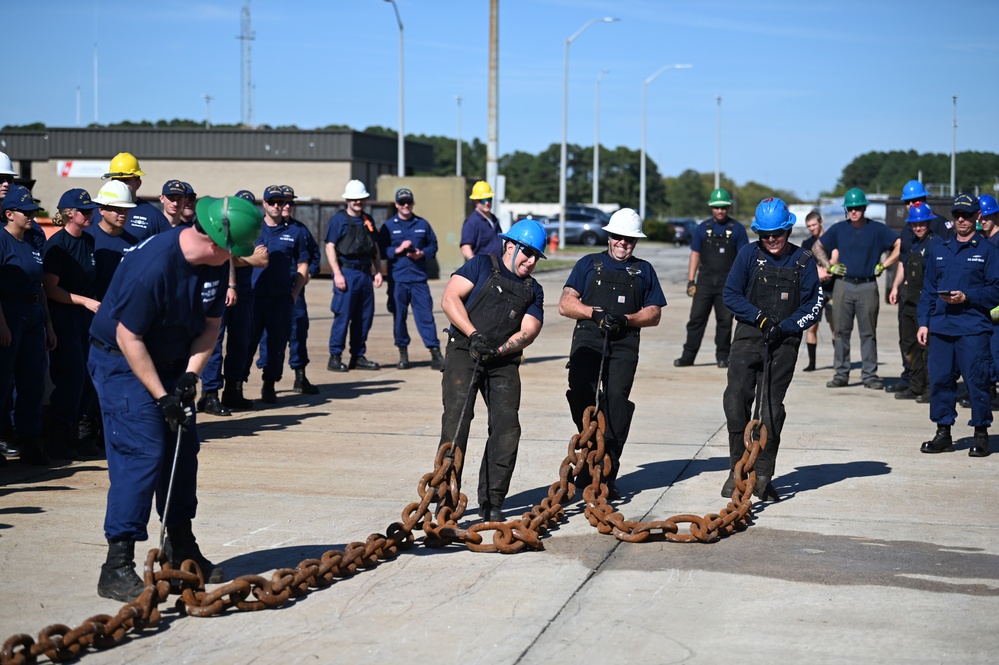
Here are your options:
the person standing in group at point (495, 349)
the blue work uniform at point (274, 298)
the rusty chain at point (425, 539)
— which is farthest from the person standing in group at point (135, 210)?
the rusty chain at point (425, 539)

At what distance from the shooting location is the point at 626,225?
7883mm

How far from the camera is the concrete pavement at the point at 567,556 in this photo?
5.10 meters

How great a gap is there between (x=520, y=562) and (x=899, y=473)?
3.74 m

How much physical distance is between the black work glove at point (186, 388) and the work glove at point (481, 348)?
1958 millimetres

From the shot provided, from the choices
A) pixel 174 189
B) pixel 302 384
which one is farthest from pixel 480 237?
pixel 174 189

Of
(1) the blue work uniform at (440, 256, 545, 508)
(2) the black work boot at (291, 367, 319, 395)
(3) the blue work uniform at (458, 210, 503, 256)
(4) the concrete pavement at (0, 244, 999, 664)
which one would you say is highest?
(3) the blue work uniform at (458, 210, 503, 256)

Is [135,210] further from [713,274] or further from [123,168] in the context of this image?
[713,274]

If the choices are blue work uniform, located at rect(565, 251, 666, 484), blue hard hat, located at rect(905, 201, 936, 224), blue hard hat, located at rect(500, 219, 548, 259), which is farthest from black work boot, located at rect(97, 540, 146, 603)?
blue hard hat, located at rect(905, 201, 936, 224)

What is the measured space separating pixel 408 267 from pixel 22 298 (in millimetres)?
6311

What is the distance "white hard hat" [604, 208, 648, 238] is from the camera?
786 centimetres

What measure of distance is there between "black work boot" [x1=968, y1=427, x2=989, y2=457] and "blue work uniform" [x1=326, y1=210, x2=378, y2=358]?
22.4ft

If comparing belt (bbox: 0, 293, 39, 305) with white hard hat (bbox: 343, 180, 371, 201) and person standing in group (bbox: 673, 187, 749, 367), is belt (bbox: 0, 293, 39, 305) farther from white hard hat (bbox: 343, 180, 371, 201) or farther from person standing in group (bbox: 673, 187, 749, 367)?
person standing in group (bbox: 673, 187, 749, 367)

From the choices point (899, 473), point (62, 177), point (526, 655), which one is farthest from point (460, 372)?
point (62, 177)

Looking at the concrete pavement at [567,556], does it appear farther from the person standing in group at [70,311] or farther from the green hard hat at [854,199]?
the green hard hat at [854,199]
